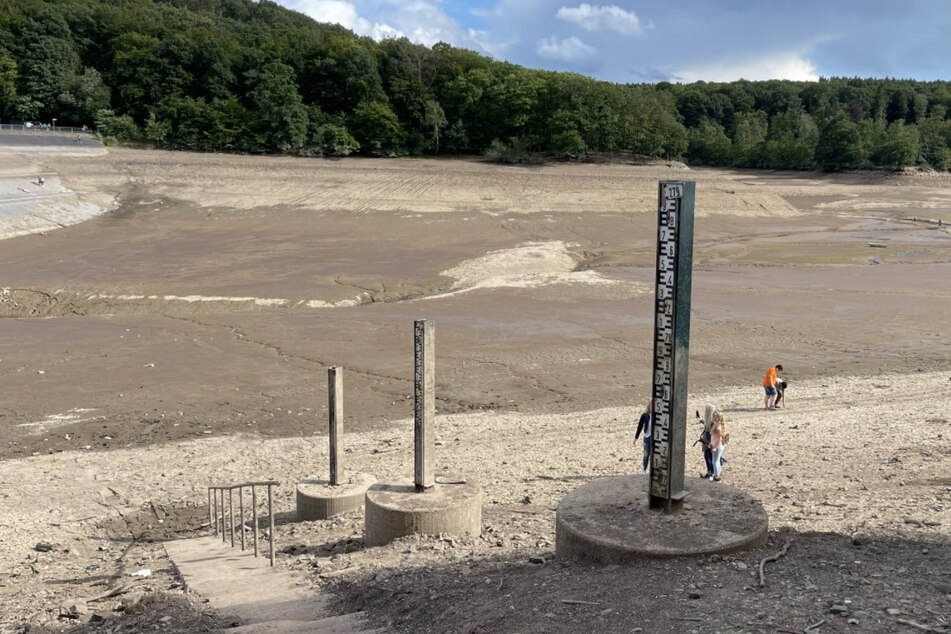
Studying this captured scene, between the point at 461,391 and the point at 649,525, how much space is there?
36.9 ft

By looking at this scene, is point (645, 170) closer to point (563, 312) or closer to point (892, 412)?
point (563, 312)

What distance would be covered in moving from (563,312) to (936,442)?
13.4m

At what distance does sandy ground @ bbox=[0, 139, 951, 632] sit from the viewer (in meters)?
6.85

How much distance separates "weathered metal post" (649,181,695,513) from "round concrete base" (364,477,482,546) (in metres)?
2.69

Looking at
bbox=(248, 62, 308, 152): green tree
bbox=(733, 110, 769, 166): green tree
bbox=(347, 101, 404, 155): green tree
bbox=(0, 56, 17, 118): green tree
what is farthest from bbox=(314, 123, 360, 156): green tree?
bbox=(733, 110, 769, 166): green tree

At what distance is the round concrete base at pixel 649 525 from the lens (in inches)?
267

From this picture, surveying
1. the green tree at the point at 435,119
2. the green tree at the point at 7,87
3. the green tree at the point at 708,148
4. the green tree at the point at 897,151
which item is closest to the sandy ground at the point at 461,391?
the green tree at the point at 435,119

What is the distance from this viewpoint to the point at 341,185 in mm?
48812

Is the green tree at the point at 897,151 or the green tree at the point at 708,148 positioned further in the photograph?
the green tree at the point at 708,148

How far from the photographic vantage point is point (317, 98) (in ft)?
245

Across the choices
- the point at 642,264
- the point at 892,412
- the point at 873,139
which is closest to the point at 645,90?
the point at 873,139

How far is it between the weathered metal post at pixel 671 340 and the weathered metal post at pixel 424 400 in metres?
2.96

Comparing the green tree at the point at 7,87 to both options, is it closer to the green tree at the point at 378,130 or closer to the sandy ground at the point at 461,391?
the green tree at the point at 378,130

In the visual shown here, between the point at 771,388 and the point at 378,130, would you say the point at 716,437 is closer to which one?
the point at 771,388
